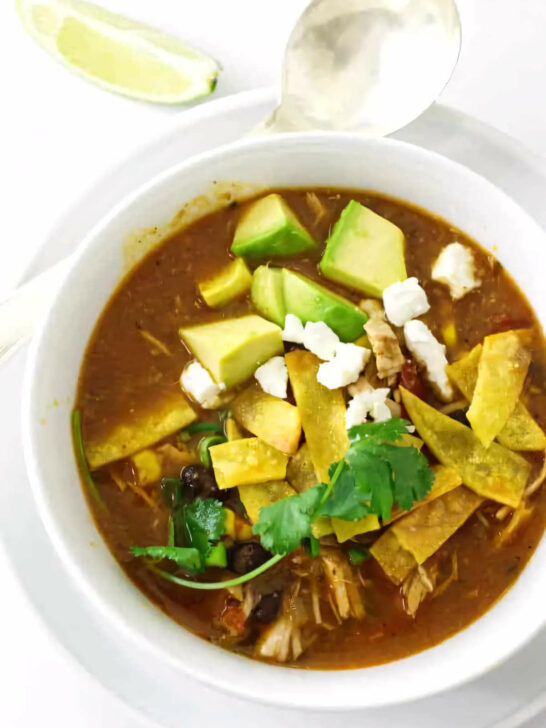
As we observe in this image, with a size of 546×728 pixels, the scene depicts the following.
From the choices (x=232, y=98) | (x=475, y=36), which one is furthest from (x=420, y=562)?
(x=475, y=36)

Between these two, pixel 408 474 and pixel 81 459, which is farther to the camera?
pixel 81 459

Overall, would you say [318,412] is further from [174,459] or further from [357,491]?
[174,459]

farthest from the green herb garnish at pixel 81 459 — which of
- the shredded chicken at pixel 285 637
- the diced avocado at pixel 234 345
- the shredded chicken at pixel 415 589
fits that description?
the shredded chicken at pixel 415 589

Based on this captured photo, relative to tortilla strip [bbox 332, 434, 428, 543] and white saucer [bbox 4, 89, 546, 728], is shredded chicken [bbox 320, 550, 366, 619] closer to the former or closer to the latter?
tortilla strip [bbox 332, 434, 428, 543]

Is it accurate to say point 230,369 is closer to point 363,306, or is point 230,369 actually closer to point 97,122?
point 363,306

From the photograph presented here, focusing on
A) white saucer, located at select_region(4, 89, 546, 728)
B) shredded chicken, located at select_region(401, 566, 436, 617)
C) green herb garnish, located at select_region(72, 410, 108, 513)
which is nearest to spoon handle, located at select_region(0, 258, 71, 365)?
white saucer, located at select_region(4, 89, 546, 728)

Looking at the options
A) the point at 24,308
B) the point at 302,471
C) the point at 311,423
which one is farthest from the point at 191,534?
the point at 24,308
